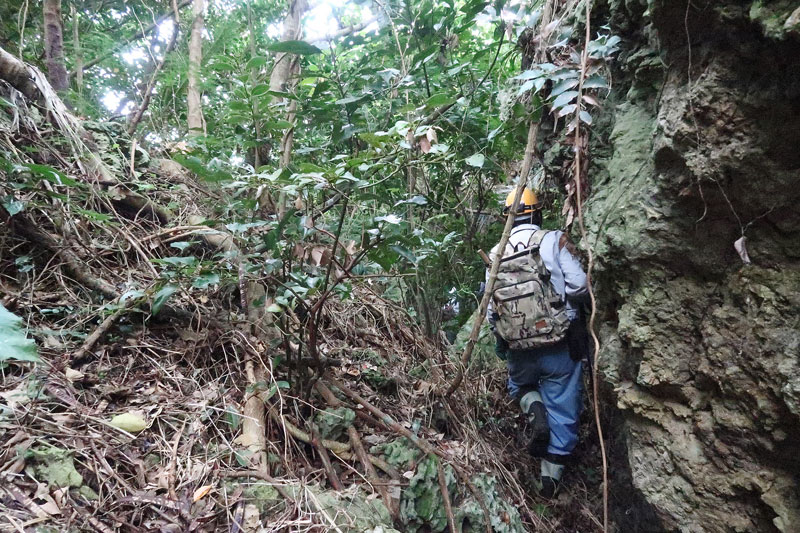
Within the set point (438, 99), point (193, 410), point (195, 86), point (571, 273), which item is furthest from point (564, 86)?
point (195, 86)

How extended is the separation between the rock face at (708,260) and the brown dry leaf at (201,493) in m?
1.88

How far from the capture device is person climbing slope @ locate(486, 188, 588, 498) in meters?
2.77

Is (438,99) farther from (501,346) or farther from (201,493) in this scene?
(501,346)

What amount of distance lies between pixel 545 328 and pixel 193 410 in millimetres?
2129

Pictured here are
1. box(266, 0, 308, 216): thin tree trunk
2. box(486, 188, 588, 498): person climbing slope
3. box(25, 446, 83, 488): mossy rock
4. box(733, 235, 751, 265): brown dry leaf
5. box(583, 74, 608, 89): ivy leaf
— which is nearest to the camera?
box(25, 446, 83, 488): mossy rock

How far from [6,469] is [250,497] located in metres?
0.79

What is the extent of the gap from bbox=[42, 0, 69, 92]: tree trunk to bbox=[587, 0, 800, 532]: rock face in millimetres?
4160

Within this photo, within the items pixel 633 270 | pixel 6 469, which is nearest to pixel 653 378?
pixel 633 270

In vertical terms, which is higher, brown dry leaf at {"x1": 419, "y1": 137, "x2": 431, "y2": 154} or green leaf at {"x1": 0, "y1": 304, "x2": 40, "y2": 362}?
brown dry leaf at {"x1": 419, "y1": 137, "x2": 431, "y2": 154}

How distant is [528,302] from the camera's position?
9.37 ft

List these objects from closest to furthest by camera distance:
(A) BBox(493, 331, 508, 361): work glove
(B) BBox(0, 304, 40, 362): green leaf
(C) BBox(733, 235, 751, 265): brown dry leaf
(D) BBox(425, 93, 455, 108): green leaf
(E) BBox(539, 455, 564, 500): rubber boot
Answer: (B) BBox(0, 304, 40, 362): green leaf
(C) BBox(733, 235, 751, 265): brown dry leaf
(D) BBox(425, 93, 455, 108): green leaf
(E) BBox(539, 455, 564, 500): rubber boot
(A) BBox(493, 331, 508, 361): work glove

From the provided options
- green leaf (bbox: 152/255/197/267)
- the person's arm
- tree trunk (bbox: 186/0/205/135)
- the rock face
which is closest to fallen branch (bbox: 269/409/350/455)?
green leaf (bbox: 152/255/197/267)

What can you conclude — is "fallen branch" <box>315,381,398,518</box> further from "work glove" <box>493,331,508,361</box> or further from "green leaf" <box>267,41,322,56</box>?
"green leaf" <box>267,41,322,56</box>

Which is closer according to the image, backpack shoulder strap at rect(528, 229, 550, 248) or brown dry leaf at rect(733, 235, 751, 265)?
brown dry leaf at rect(733, 235, 751, 265)
